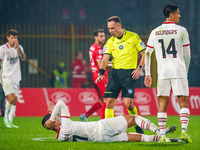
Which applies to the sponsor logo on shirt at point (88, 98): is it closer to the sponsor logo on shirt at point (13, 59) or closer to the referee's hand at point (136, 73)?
the sponsor logo on shirt at point (13, 59)

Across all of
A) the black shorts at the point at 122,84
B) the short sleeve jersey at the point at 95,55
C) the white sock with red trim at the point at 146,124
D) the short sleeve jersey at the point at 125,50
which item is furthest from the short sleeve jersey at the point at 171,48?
the short sleeve jersey at the point at 95,55

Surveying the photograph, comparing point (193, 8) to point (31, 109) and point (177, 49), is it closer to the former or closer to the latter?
point (31, 109)

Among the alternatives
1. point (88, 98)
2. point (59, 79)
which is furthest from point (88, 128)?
point (59, 79)

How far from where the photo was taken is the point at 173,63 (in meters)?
7.78

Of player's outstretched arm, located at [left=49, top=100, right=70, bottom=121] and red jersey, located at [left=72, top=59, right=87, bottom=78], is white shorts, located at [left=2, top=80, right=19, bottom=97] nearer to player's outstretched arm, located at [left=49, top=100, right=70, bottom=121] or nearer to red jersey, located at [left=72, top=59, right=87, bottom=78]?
player's outstretched arm, located at [left=49, top=100, right=70, bottom=121]

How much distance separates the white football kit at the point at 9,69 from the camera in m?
12.2

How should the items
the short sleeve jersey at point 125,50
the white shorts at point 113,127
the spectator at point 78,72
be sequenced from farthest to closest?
1. the spectator at point 78,72
2. the short sleeve jersey at point 125,50
3. the white shorts at point 113,127

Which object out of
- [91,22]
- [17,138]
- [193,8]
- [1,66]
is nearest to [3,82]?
[1,66]

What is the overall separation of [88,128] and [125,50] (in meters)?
2.50

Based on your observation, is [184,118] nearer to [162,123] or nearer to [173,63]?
[162,123]

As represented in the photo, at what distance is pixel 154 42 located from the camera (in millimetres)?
7934

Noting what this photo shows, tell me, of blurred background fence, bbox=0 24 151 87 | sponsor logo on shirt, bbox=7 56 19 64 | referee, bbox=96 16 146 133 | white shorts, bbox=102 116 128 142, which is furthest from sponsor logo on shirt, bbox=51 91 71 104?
white shorts, bbox=102 116 128 142

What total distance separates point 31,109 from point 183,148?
32.1ft

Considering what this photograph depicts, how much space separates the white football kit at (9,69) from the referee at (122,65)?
348cm
